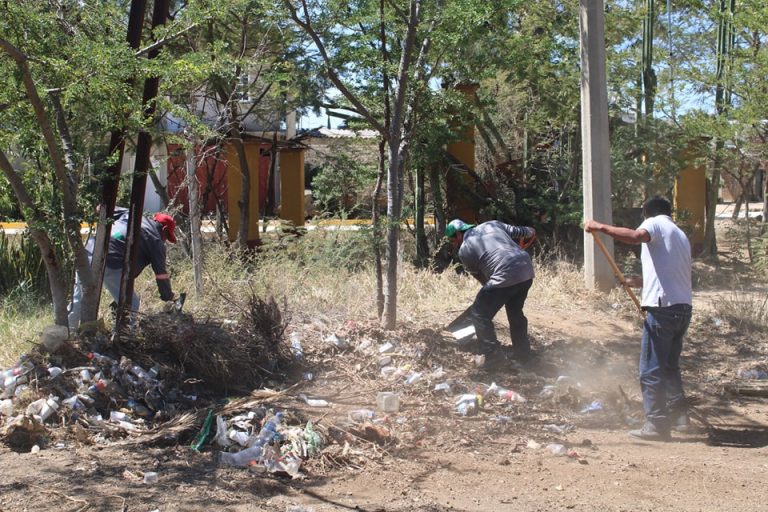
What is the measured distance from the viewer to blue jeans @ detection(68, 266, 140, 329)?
7.27 metres

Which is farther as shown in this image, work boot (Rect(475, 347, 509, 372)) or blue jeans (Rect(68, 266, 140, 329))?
work boot (Rect(475, 347, 509, 372))

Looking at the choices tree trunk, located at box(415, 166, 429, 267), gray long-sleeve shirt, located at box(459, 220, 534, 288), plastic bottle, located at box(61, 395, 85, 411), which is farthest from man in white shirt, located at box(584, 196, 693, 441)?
tree trunk, located at box(415, 166, 429, 267)

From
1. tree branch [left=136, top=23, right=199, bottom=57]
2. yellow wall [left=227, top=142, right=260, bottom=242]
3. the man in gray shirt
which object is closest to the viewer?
tree branch [left=136, top=23, right=199, bottom=57]

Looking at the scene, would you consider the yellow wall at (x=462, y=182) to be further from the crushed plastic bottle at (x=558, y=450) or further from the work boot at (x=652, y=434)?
the crushed plastic bottle at (x=558, y=450)

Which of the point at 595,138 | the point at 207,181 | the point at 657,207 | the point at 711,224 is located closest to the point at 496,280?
the point at 657,207

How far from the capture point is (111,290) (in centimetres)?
762

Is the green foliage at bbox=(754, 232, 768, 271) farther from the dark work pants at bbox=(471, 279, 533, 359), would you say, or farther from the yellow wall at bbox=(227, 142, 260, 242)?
the yellow wall at bbox=(227, 142, 260, 242)

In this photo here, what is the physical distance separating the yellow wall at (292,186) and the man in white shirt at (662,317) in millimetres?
12302

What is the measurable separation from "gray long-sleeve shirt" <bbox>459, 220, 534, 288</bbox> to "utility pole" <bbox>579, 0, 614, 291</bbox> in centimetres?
267

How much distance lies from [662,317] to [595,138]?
16.2 feet

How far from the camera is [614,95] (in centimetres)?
1362

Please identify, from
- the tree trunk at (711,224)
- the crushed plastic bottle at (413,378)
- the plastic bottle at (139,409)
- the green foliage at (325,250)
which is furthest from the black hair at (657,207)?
the tree trunk at (711,224)

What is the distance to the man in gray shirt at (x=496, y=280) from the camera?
7.38 metres

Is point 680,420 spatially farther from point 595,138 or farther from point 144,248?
point 595,138
